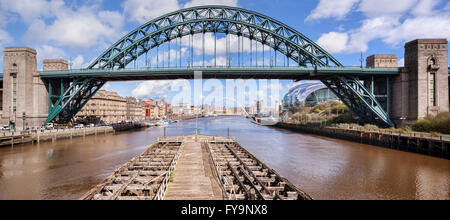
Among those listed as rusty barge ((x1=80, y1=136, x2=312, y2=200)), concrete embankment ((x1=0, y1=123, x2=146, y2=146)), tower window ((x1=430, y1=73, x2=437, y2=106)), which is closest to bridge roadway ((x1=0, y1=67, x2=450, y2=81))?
concrete embankment ((x1=0, y1=123, x2=146, y2=146))

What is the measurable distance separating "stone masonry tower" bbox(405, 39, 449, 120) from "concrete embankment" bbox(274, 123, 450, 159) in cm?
758

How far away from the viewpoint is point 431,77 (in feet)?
128

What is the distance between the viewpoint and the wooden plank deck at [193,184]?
11.7 meters

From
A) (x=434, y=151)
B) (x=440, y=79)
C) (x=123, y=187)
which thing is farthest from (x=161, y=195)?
(x=440, y=79)

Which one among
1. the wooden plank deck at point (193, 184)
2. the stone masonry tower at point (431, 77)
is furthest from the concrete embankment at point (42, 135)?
the stone masonry tower at point (431, 77)

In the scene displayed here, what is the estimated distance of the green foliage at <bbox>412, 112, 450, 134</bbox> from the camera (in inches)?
1300

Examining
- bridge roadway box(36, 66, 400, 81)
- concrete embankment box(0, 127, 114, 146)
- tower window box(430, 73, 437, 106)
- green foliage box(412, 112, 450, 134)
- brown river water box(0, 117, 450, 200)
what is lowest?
brown river water box(0, 117, 450, 200)

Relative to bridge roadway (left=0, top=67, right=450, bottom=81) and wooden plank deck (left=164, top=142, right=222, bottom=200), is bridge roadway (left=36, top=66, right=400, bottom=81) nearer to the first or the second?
bridge roadway (left=0, top=67, right=450, bottom=81)

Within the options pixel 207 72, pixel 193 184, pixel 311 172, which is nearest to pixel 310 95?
pixel 207 72

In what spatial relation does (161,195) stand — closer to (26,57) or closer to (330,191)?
(330,191)

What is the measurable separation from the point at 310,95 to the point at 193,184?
117763mm

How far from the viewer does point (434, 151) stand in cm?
2820

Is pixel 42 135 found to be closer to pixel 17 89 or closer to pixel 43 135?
pixel 43 135

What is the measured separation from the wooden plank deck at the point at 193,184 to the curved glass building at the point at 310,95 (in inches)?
4228
